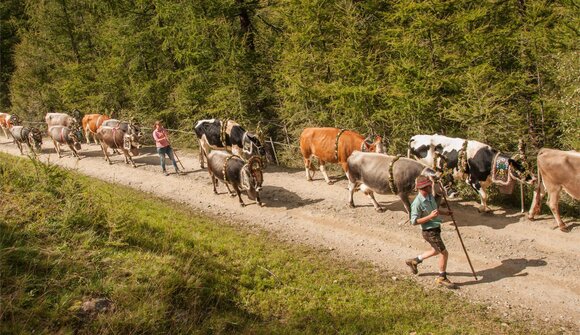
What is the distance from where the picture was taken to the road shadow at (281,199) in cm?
1445

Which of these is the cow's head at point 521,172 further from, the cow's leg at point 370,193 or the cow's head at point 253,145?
the cow's head at point 253,145

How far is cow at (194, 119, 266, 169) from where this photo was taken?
17297 millimetres

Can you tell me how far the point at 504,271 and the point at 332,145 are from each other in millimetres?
7799

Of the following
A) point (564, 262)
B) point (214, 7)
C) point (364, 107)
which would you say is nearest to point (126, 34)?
point (214, 7)

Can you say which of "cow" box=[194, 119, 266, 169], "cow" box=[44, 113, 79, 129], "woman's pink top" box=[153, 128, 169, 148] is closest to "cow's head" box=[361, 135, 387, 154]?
"cow" box=[194, 119, 266, 169]

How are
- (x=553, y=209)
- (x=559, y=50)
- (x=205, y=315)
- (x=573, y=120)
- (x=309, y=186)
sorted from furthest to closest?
(x=309, y=186) < (x=559, y=50) < (x=573, y=120) < (x=553, y=209) < (x=205, y=315)

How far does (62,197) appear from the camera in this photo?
8875 mm

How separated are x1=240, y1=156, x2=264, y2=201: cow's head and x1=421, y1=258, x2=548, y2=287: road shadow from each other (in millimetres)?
6632

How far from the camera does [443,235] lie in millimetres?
11180

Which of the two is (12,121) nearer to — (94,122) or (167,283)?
(94,122)

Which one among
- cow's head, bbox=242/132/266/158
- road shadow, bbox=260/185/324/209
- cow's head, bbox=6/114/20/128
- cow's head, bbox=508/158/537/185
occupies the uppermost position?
cow's head, bbox=6/114/20/128

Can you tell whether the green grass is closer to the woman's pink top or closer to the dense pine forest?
the dense pine forest

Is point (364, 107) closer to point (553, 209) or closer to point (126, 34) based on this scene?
point (553, 209)

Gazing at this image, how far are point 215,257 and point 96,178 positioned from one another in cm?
1244
